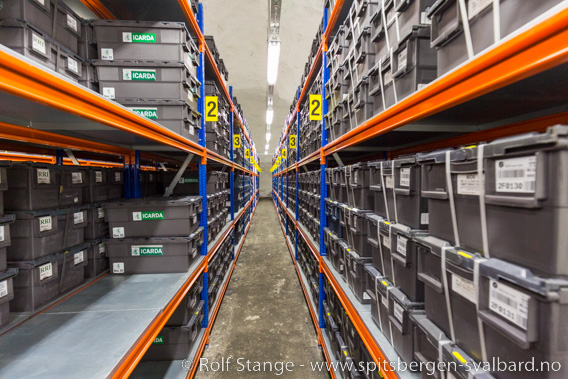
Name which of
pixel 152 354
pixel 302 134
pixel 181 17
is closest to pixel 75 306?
pixel 152 354

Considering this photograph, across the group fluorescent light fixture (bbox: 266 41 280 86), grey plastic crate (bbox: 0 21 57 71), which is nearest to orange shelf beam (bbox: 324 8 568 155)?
grey plastic crate (bbox: 0 21 57 71)

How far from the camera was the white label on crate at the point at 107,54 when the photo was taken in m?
1.47

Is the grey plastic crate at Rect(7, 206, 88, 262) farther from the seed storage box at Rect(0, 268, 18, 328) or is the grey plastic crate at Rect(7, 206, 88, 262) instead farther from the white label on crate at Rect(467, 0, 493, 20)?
the white label on crate at Rect(467, 0, 493, 20)

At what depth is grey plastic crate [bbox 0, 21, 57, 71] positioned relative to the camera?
979 millimetres

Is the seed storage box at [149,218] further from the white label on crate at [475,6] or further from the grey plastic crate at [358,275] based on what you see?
the white label on crate at [475,6]

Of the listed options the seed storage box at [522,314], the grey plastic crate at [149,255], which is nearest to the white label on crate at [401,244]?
the seed storage box at [522,314]

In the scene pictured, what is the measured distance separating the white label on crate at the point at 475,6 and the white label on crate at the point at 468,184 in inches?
16.8

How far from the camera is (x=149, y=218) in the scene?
1.60 metres

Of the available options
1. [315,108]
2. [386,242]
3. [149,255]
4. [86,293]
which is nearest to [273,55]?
[315,108]

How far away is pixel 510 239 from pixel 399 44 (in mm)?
815

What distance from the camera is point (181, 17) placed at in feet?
6.26

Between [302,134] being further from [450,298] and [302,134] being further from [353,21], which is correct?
[450,298]

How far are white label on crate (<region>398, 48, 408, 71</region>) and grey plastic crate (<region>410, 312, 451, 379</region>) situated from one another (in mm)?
925

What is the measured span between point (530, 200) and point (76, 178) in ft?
6.18
